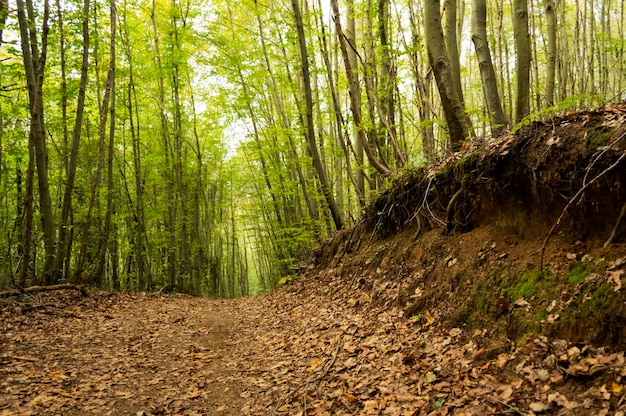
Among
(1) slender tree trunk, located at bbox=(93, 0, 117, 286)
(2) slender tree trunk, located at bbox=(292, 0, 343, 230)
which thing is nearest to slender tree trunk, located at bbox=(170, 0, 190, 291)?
(1) slender tree trunk, located at bbox=(93, 0, 117, 286)

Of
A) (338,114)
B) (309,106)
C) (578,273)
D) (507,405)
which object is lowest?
(507,405)

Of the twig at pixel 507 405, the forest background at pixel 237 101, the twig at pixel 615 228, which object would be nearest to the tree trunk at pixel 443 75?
the forest background at pixel 237 101

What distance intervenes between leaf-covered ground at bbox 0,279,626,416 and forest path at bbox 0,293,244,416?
0.8 inches

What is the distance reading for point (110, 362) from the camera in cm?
525

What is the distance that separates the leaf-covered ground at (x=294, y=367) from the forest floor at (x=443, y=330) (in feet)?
0.05

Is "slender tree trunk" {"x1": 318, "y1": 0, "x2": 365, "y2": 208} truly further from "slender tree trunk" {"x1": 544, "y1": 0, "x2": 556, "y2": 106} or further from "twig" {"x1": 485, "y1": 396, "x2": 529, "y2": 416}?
"twig" {"x1": 485, "y1": 396, "x2": 529, "y2": 416}

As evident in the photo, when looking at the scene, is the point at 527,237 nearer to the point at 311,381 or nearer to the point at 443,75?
the point at 311,381

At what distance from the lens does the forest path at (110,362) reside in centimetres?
400

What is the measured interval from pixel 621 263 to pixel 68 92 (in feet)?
37.6

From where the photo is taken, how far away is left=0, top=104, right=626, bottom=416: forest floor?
273 cm

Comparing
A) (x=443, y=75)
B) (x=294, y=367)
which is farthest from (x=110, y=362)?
(x=443, y=75)

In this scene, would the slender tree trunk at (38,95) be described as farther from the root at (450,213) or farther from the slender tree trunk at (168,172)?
the root at (450,213)

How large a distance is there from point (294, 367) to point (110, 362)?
270 cm

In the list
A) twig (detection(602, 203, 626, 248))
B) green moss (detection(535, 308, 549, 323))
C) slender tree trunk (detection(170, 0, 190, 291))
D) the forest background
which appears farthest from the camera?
slender tree trunk (detection(170, 0, 190, 291))
